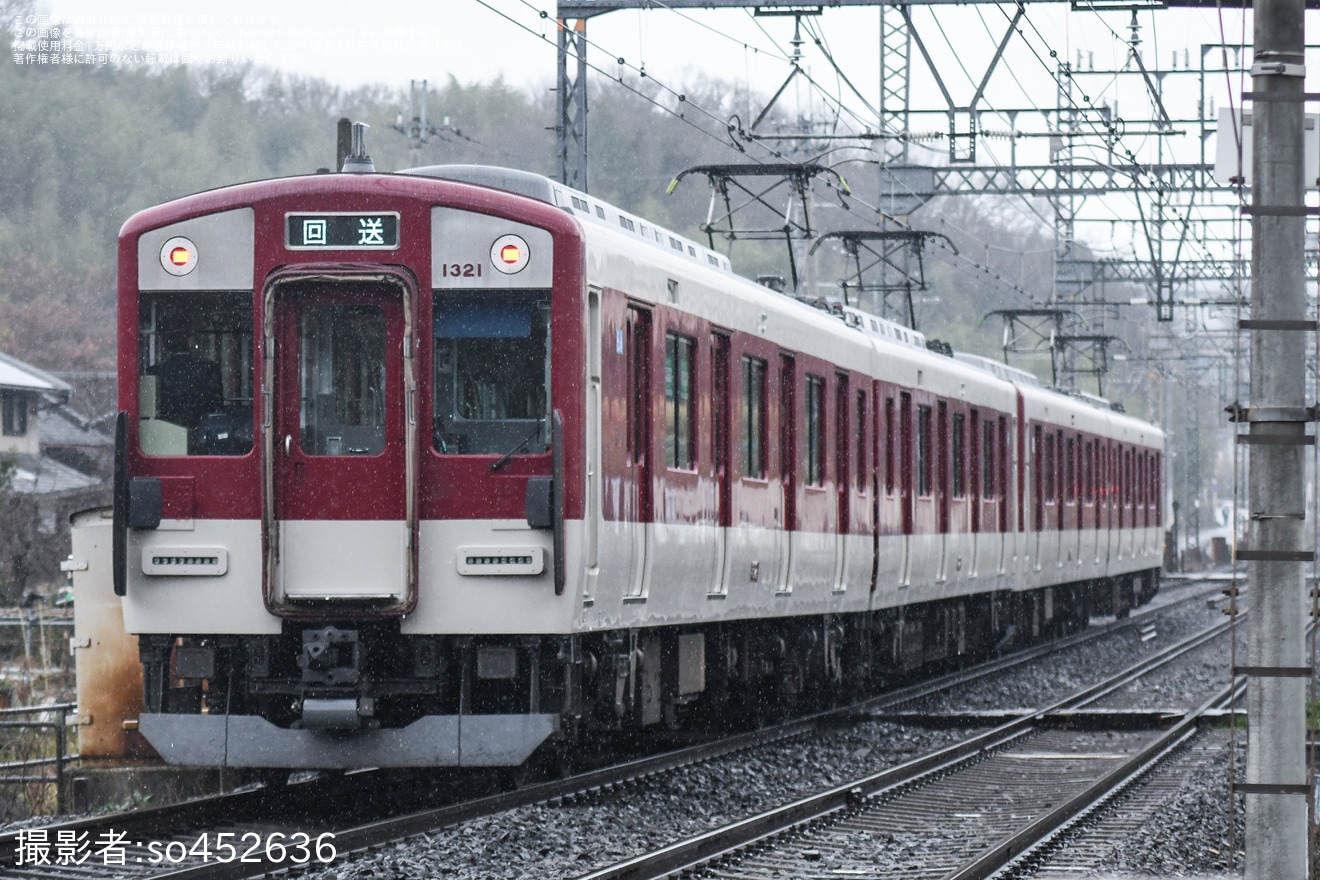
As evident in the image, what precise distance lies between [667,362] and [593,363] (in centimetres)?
147

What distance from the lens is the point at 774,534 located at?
13930mm

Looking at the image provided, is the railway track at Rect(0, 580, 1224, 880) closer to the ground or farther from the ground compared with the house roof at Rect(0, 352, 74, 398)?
closer to the ground

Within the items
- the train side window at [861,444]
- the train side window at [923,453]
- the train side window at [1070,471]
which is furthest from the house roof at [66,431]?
the train side window at [861,444]

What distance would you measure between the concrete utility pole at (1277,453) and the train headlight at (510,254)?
427cm

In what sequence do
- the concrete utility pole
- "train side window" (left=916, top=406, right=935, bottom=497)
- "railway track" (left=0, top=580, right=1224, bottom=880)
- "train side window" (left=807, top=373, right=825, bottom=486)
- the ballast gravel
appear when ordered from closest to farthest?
the concrete utility pole, "railway track" (left=0, top=580, right=1224, bottom=880), the ballast gravel, "train side window" (left=807, top=373, right=825, bottom=486), "train side window" (left=916, top=406, right=935, bottom=497)

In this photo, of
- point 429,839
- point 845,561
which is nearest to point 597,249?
point 429,839

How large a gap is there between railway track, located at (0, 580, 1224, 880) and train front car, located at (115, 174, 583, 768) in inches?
12.1

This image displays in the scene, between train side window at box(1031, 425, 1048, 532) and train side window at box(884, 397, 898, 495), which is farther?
train side window at box(1031, 425, 1048, 532)

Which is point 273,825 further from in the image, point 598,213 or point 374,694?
point 598,213

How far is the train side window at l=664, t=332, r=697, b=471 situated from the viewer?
11.6 meters

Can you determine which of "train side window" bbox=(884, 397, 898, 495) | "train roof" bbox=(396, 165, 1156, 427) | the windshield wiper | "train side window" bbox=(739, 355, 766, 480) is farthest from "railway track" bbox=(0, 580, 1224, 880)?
"train side window" bbox=(884, 397, 898, 495)

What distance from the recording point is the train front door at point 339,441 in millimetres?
9773

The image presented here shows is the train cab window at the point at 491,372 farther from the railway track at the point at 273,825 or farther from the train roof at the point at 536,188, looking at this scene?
the railway track at the point at 273,825

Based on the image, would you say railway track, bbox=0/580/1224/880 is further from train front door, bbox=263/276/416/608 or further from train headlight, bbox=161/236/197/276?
train headlight, bbox=161/236/197/276
